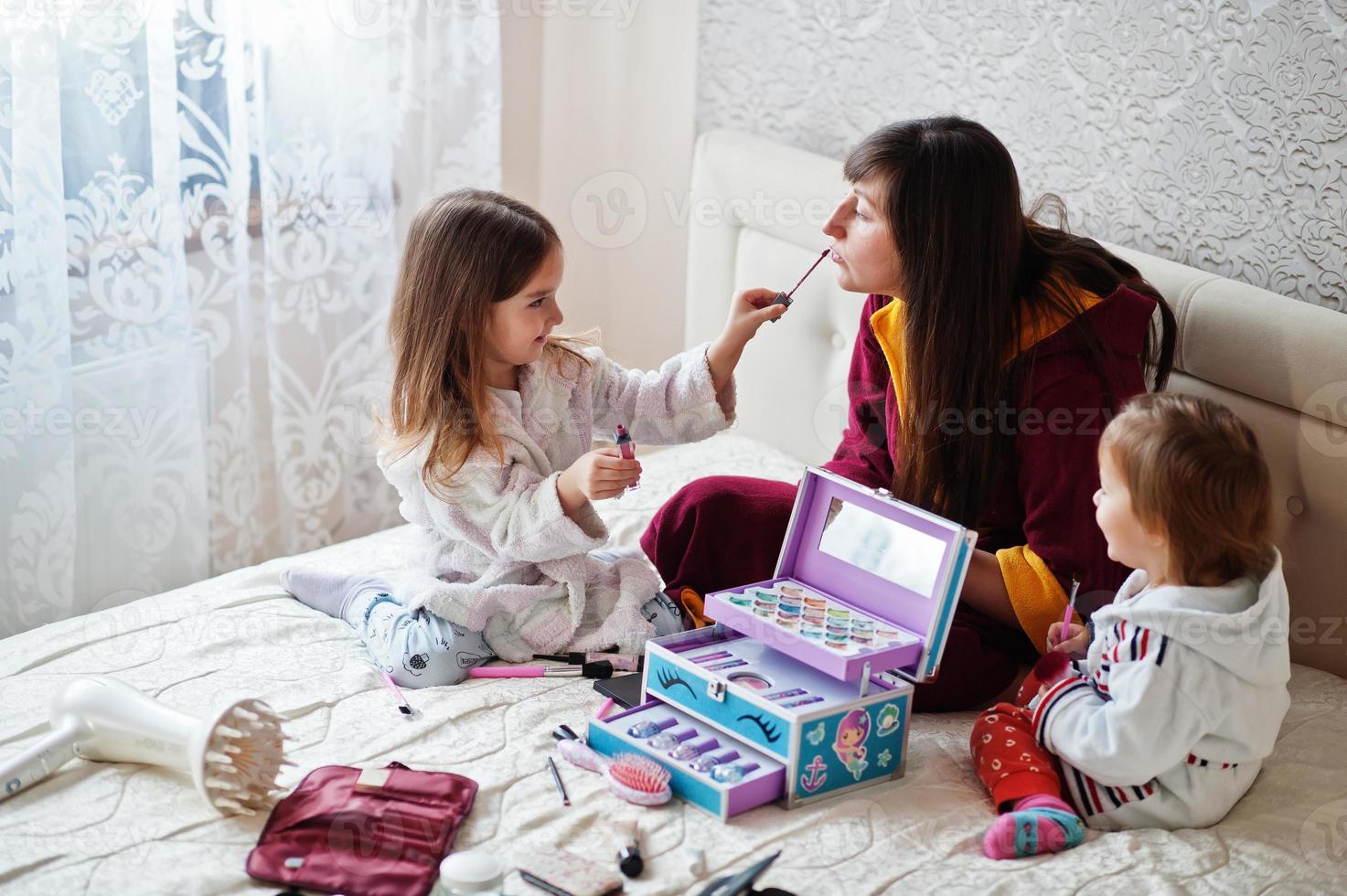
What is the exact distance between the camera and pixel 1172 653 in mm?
1346

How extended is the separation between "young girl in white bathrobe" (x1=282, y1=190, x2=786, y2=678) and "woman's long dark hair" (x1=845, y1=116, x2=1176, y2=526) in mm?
234

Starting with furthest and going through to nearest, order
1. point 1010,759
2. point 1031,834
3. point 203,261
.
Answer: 1. point 203,261
2. point 1010,759
3. point 1031,834

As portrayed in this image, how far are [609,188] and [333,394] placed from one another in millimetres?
747

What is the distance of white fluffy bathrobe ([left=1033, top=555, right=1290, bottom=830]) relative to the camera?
4.41 ft

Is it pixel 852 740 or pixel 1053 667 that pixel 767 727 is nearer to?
pixel 852 740

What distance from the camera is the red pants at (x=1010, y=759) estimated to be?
55.7 inches

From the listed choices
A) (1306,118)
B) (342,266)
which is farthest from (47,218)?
(1306,118)

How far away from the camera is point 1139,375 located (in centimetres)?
165

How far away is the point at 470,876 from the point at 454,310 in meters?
0.75

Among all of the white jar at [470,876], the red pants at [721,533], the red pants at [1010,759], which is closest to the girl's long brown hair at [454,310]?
the red pants at [721,533]

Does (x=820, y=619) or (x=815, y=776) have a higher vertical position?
(x=820, y=619)

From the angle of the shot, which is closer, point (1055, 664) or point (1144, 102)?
point (1055, 664)

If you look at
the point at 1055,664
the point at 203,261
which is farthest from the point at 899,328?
the point at 203,261

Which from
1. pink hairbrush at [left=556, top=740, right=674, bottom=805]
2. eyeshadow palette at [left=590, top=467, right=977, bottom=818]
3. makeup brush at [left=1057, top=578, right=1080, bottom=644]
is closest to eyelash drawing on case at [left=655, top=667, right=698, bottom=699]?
eyeshadow palette at [left=590, top=467, right=977, bottom=818]
